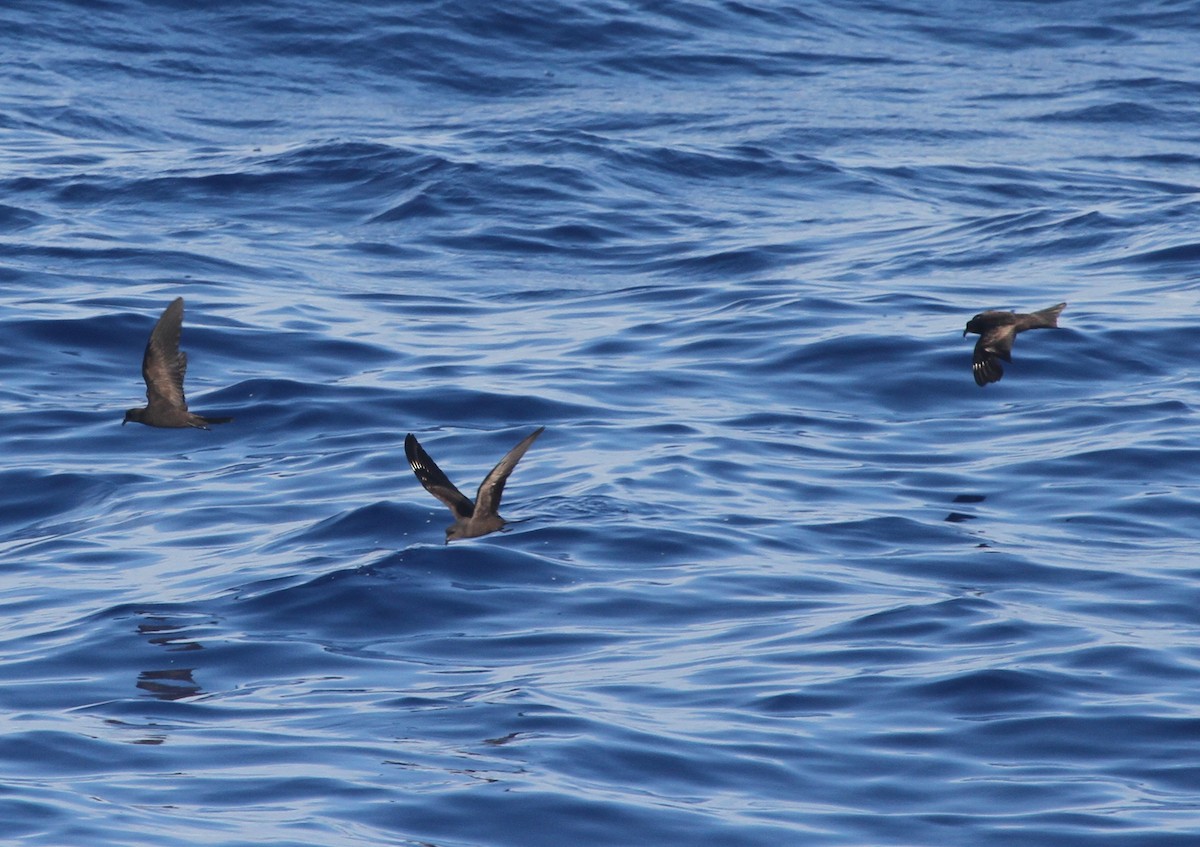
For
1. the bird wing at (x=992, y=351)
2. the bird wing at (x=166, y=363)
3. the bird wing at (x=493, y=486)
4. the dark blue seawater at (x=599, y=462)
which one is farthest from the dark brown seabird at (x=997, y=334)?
the bird wing at (x=166, y=363)

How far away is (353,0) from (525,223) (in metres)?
11.0

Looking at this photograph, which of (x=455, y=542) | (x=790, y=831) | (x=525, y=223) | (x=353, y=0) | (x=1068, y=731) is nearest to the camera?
(x=790, y=831)

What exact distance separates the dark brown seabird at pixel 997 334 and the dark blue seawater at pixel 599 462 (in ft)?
2.48

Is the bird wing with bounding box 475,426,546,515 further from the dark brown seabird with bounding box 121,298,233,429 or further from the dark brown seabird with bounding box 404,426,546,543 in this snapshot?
the dark brown seabird with bounding box 121,298,233,429

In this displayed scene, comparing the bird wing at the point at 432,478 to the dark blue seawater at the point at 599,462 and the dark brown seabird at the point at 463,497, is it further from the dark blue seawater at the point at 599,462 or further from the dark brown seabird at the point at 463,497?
the dark blue seawater at the point at 599,462

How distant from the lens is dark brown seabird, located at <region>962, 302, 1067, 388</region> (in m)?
10.9

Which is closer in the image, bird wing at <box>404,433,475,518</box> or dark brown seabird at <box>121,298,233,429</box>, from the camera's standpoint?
bird wing at <box>404,433,475,518</box>

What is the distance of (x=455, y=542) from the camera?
10.0m

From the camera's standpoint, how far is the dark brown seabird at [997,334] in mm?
10914

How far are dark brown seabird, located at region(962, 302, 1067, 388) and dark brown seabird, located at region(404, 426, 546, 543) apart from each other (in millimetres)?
3078

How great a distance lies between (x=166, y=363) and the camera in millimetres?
10656

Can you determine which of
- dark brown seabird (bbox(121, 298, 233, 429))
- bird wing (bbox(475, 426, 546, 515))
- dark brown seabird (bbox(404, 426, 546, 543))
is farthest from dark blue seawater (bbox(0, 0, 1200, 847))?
dark brown seabird (bbox(121, 298, 233, 429))

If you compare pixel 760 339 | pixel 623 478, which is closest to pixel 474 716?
pixel 623 478

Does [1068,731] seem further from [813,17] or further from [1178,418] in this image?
[813,17]
